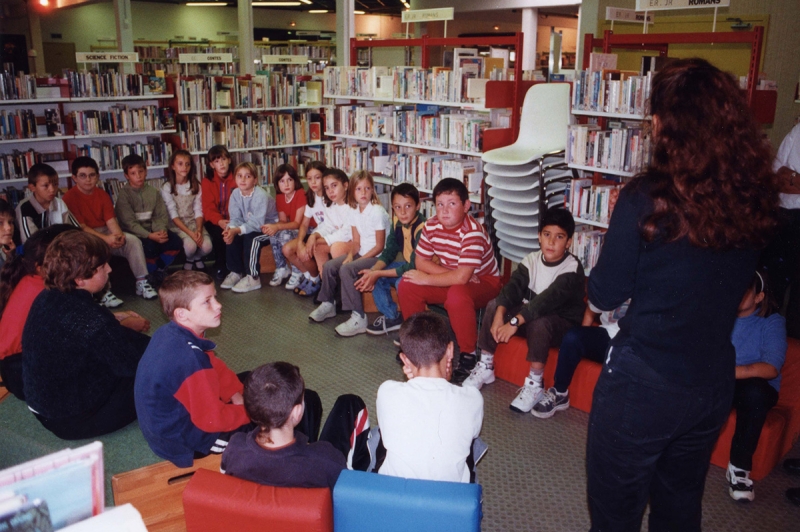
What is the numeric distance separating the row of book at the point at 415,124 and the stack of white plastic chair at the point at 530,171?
1.39 ft

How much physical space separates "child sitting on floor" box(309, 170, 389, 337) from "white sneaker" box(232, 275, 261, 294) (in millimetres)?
880

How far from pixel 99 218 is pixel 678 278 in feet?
15.7

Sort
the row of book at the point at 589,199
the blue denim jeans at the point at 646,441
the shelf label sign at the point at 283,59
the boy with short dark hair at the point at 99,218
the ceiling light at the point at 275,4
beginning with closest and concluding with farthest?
the blue denim jeans at the point at 646,441 < the row of book at the point at 589,199 < the boy with short dark hair at the point at 99,218 < the shelf label sign at the point at 283,59 < the ceiling light at the point at 275,4

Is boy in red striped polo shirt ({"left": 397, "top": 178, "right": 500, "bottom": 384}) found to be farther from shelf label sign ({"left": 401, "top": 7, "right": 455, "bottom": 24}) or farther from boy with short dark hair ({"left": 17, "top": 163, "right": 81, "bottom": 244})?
boy with short dark hair ({"left": 17, "top": 163, "right": 81, "bottom": 244})

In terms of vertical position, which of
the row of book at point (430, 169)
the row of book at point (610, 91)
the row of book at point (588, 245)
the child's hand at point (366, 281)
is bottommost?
the child's hand at point (366, 281)

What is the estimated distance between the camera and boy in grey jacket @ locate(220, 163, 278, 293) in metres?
5.29

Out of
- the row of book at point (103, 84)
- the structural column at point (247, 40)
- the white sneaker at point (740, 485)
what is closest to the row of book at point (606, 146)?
the white sneaker at point (740, 485)

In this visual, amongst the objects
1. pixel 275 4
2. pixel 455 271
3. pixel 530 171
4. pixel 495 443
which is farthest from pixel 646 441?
pixel 275 4

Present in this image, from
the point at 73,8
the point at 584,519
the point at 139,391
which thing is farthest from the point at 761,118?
the point at 73,8

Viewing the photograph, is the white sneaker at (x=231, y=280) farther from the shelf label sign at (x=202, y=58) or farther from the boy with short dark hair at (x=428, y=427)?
the boy with short dark hair at (x=428, y=427)

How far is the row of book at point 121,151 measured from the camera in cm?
662

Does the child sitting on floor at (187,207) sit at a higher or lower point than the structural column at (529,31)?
lower

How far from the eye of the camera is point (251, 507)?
1504mm

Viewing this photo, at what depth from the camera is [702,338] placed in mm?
1444
